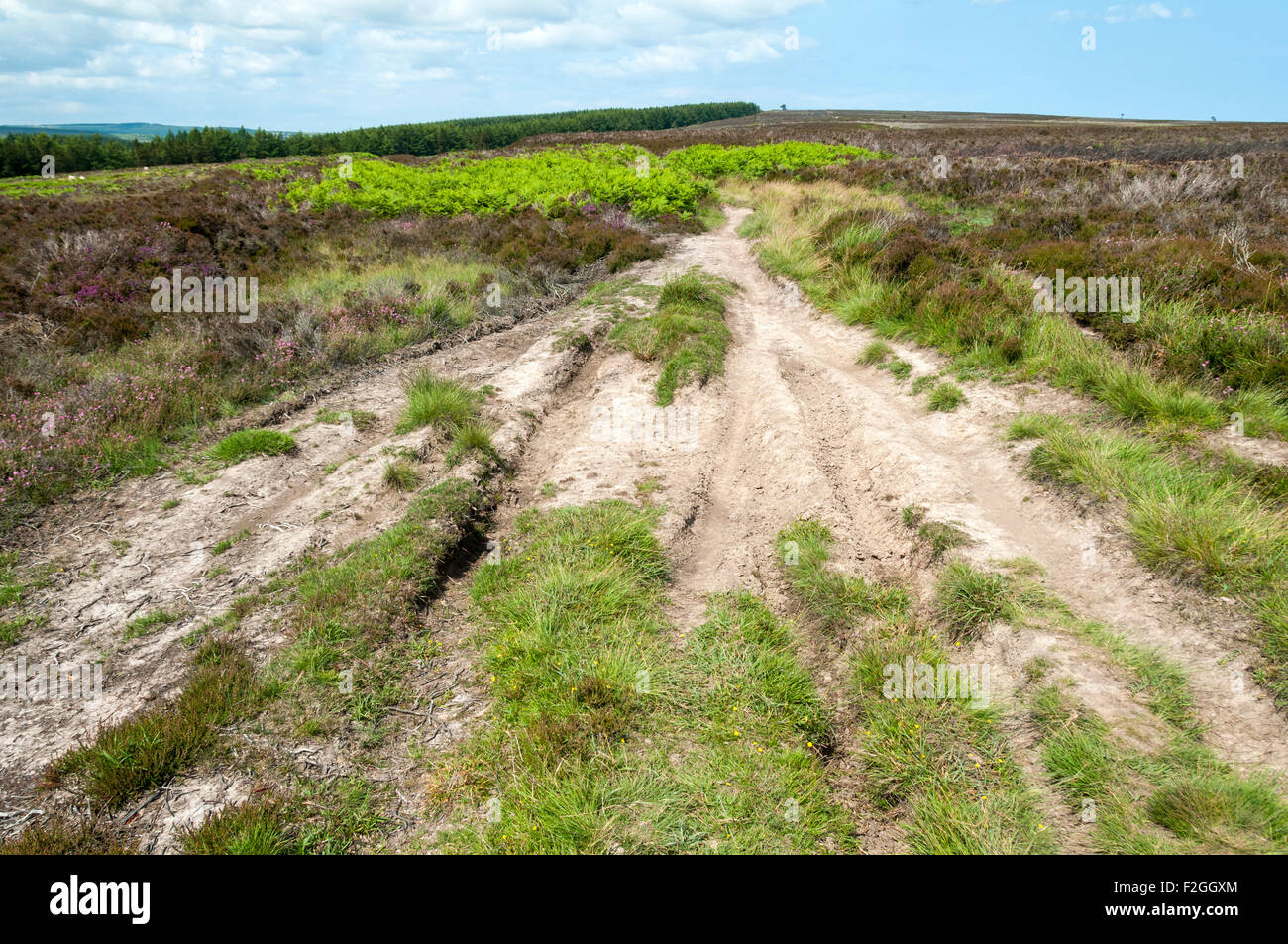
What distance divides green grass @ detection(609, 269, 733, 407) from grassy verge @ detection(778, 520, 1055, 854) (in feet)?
15.6

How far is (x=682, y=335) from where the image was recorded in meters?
10.5

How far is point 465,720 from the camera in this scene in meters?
4.33

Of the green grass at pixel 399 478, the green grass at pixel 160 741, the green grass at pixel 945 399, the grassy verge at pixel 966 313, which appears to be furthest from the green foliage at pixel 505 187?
the green grass at pixel 160 741

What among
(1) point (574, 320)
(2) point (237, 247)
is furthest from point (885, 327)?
(2) point (237, 247)

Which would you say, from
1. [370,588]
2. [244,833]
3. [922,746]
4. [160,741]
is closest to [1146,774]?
[922,746]

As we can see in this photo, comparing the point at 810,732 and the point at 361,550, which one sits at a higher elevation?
the point at 361,550

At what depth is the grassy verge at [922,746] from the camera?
10.7ft

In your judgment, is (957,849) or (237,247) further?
(237,247)

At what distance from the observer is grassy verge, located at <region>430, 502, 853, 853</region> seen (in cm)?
338

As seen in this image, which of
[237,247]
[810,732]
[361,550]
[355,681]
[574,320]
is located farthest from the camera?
[237,247]

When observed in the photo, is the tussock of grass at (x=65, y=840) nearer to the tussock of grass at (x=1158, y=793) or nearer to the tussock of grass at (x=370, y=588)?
the tussock of grass at (x=370, y=588)

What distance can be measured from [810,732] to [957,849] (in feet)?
3.57

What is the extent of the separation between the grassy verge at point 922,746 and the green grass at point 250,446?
6403 millimetres
